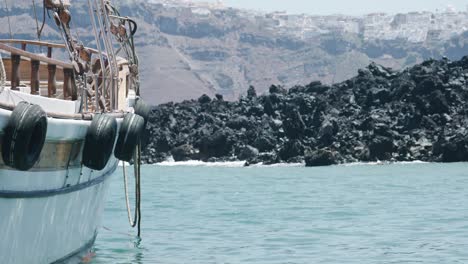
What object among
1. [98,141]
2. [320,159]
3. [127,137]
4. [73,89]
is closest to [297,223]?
[127,137]

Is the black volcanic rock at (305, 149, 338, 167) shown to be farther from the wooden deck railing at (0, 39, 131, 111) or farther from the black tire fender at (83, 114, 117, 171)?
the black tire fender at (83, 114, 117, 171)

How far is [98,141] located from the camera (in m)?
13.8

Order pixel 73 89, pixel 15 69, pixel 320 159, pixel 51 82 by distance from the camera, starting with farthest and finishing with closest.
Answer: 1. pixel 320 159
2. pixel 73 89
3. pixel 51 82
4. pixel 15 69

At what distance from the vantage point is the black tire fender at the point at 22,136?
36.0 feet

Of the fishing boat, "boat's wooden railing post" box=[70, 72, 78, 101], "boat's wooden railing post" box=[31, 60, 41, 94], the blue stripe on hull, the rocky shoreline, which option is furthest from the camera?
the rocky shoreline

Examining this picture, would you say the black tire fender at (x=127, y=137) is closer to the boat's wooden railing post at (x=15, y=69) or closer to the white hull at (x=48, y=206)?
the white hull at (x=48, y=206)

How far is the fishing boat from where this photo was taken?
11195 millimetres

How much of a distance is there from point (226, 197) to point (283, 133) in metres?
46.3

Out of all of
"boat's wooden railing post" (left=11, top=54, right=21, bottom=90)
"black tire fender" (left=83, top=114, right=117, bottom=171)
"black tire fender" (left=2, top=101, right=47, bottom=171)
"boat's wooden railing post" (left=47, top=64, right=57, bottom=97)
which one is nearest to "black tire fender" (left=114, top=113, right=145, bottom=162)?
"black tire fender" (left=83, top=114, right=117, bottom=171)

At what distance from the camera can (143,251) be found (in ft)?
68.5

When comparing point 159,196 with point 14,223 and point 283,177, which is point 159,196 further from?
point 14,223

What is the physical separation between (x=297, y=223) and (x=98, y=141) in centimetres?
1384

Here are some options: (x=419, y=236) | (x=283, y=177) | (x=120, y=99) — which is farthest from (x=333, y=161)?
(x=120, y=99)

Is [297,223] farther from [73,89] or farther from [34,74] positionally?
[34,74]
